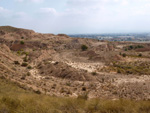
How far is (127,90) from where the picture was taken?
589 inches

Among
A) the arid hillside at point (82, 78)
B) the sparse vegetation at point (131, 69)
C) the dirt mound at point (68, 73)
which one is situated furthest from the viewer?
the sparse vegetation at point (131, 69)

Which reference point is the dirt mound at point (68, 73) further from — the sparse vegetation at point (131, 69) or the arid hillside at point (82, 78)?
the sparse vegetation at point (131, 69)

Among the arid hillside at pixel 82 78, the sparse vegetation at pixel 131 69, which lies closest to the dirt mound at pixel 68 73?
the arid hillside at pixel 82 78

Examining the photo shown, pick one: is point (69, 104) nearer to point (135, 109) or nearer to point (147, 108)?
point (135, 109)

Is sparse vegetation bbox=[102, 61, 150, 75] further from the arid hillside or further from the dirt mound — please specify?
the dirt mound

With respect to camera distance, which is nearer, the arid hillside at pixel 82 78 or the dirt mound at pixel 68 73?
the arid hillside at pixel 82 78

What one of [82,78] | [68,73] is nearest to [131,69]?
[82,78]

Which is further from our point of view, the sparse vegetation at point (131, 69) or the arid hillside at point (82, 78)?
the sparse vegetation at point (131, 69)

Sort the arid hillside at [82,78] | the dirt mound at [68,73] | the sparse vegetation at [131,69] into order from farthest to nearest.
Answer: the sparse vegetation at [131,69]
the dirt mound at [68,73]
the arid hillside at [82,78]

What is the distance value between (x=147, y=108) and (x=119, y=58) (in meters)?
32.6

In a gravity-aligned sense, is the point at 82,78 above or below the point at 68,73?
below

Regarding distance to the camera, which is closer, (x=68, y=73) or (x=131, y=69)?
(x=68, y=73)

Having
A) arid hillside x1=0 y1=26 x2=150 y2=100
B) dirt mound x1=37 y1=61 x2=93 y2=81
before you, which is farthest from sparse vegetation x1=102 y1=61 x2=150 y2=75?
dirt mound x1=37 y1=61 x2=93 y2=81

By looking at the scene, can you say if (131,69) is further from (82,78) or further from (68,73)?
(68,73)
